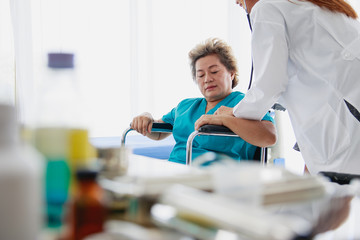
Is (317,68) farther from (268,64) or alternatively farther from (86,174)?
(86,174)

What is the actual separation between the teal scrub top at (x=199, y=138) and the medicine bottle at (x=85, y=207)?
4.45ft

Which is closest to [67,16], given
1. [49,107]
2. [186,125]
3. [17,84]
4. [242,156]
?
[17,84]

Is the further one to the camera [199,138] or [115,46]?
[115,46]

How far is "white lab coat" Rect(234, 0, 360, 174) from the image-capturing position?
4.77 ft

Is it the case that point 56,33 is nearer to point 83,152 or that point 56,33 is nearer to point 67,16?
point 67,16

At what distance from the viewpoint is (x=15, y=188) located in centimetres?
44

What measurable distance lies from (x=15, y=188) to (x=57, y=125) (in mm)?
177

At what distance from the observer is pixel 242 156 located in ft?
6.41

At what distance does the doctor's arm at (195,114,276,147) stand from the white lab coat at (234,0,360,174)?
12 cm

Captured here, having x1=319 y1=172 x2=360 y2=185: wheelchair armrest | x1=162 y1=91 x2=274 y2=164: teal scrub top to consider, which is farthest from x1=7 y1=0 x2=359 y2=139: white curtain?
x1=319 y1=172 x2=360 y2=185: wheelchair armrest

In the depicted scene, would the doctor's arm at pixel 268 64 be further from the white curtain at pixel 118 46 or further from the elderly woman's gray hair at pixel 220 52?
the white curtain at pixel 118 46

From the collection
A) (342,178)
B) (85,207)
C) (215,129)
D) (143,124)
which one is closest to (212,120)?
(215,129)

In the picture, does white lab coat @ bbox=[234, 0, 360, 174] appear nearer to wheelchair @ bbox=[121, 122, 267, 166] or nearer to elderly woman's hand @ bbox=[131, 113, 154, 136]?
wheelchair @ bbox=[121, 122, 267, 166]

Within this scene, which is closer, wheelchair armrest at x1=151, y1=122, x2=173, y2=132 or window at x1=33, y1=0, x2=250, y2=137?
wheelchair armrest at x1=151, y1=122, x2=173, y2=132
